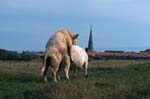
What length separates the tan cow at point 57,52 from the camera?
1330 cm

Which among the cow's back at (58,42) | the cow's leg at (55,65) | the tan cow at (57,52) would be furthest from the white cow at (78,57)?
the cow's leg at (55,65)

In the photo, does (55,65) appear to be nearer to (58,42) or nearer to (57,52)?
(57,52)

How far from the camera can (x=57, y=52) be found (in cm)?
1341

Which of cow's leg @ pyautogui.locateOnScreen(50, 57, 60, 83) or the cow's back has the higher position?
the cow's back

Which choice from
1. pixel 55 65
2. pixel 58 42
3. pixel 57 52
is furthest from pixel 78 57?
pixel 55 65

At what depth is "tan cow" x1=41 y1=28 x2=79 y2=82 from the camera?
13297 mm

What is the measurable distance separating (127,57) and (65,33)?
14.5 m

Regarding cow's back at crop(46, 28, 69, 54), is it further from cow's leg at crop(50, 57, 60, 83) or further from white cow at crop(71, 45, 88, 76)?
white cow at crop(71, 45, 88, 76)

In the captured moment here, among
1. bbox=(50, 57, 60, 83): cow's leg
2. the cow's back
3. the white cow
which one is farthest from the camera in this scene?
the white cow

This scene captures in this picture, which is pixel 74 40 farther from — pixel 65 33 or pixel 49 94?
pixel 49 94

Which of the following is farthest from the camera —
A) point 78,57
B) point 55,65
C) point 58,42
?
point 78,57

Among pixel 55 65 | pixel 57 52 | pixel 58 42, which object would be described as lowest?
pixel 55 65

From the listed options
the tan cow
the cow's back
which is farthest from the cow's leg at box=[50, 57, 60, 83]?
the cow's back

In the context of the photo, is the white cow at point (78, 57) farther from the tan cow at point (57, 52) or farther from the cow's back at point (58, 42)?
the cow's back at point (58, 42)
